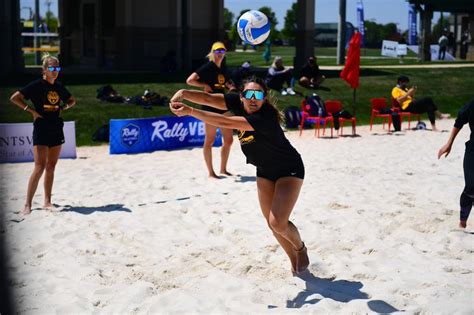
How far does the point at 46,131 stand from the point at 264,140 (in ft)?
10.4

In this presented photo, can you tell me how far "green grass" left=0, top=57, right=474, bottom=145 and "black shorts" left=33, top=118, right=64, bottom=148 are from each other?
5730 mm

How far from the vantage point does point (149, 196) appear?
27.1 feet

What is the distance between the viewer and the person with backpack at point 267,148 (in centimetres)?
479

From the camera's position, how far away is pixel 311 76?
19.4 meters

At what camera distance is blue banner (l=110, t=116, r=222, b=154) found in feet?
39.1

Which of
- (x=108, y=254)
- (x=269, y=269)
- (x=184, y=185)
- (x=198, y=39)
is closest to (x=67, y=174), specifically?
(x=184, y=185)

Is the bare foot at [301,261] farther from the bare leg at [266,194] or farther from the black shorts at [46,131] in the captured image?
the black shorts at [46,131]

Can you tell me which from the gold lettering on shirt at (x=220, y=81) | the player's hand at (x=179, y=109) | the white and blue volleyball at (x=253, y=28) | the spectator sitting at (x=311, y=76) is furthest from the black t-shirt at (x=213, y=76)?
the spectator sitting at (x=311, y=76)

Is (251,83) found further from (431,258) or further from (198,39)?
(198,39)

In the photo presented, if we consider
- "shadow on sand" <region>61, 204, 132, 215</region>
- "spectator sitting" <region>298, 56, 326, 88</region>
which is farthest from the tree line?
"shadow on sand" <region>61, 204, 132, 215</region>

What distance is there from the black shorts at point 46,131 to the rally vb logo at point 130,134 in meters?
4.72

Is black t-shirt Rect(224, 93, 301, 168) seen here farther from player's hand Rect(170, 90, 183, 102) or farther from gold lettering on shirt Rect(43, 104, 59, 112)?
gold lettering on shirt Rect(43, 104, 59, 112)

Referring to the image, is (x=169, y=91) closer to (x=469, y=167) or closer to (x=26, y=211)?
(x=26, y=211)

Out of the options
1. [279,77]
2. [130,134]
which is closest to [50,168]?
[130,134]
